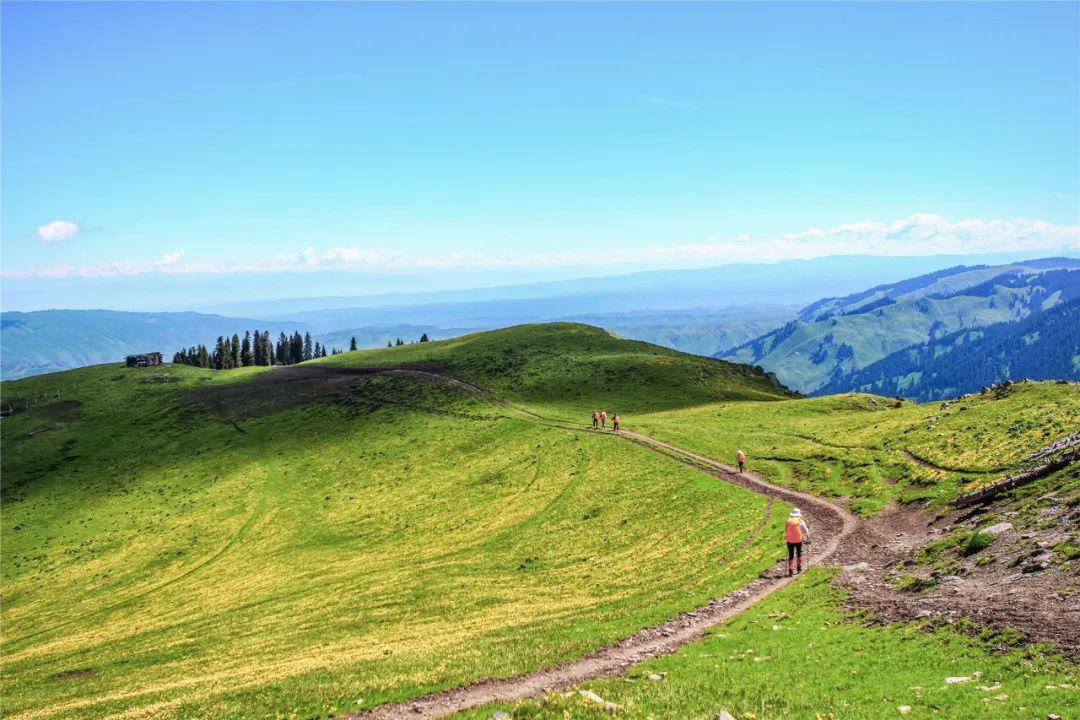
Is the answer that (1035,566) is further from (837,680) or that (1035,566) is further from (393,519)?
(393,519)

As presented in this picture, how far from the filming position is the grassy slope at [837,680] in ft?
55.1

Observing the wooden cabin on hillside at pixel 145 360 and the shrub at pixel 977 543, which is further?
the wooden cabin on hillside at pixel 145 360

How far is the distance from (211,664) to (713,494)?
117 ft

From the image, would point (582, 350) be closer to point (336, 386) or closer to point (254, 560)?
point (336, 386)

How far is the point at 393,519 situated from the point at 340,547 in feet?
20.2

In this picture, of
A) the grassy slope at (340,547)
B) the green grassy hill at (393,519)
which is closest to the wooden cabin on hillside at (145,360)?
the green grassy hill at (393,519)

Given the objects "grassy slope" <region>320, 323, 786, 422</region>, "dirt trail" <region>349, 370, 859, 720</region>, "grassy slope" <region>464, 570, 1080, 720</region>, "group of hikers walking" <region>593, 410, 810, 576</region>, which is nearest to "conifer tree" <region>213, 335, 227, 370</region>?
"grassy slope" <region>320, 323, 786, 422</region>

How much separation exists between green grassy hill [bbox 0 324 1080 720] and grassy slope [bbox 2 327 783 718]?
0.96 ft

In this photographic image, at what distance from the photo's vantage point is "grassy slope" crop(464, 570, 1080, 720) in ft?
55.1

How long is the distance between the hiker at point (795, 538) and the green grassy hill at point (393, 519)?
2181mm

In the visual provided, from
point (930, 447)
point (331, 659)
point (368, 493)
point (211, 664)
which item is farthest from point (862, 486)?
point (368, 493)

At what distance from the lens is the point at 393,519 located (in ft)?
205

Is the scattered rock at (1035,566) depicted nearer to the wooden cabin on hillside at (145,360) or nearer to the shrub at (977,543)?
the shrub at (977,543)

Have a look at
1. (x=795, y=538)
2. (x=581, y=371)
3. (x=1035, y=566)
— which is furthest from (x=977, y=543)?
(x=581, y=371)
